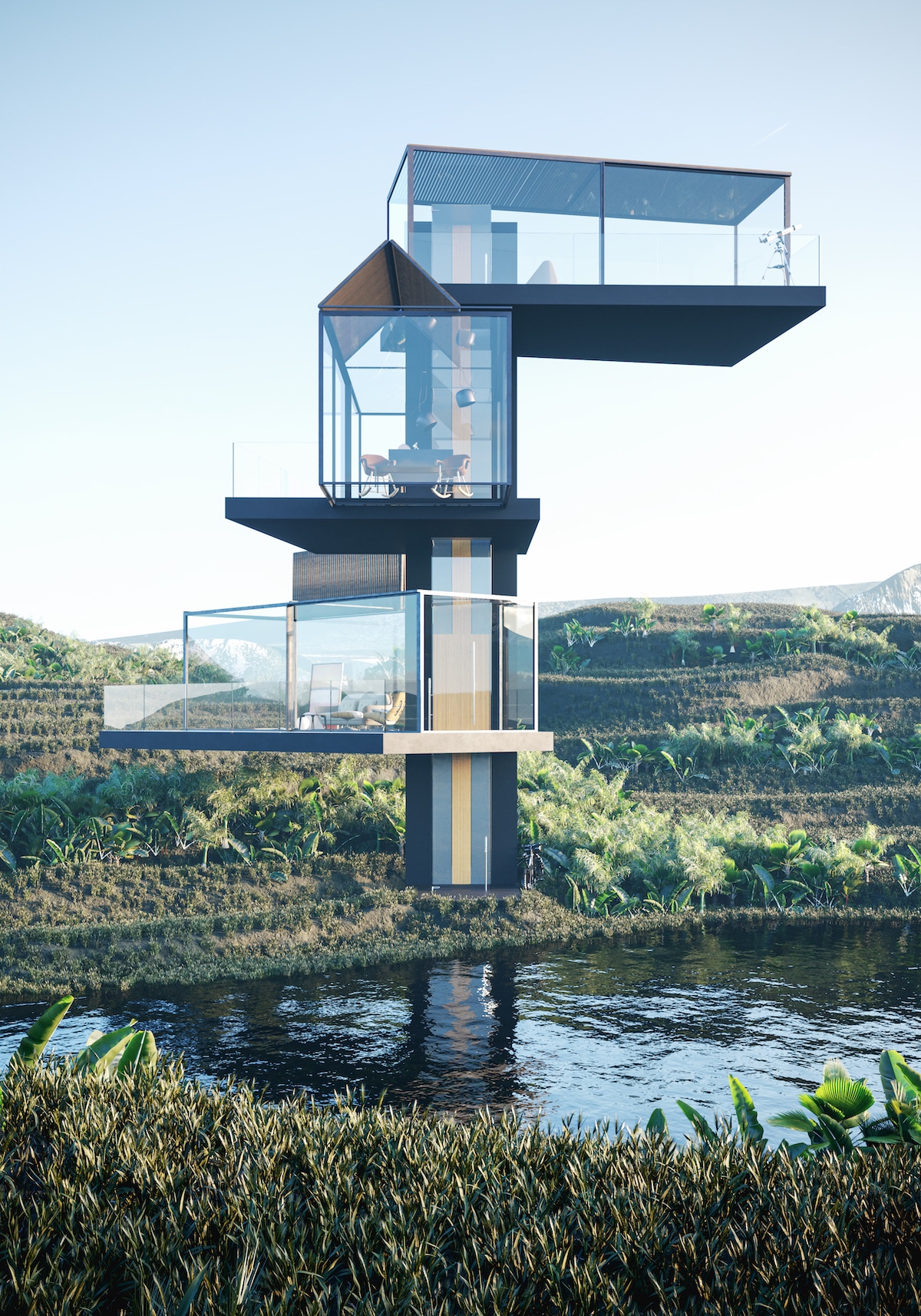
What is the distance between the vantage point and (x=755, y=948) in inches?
576

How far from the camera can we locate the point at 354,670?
14.8 m

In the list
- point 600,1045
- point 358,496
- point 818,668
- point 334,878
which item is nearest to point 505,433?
point 358,496

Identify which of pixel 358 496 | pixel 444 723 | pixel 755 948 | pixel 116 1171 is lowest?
pixel 755 948

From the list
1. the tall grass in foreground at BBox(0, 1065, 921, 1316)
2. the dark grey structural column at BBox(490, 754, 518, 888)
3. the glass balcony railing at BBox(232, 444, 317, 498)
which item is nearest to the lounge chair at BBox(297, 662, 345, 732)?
the glass balcony railing at BBox(232, 444, 317, 498)

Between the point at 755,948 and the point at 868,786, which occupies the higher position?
the point at 868,786

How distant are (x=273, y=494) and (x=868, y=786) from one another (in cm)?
1531

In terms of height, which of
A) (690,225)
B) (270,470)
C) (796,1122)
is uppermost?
(690,225)

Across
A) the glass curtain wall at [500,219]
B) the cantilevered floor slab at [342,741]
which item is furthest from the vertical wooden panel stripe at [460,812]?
the glass curtain wall at [500,219]

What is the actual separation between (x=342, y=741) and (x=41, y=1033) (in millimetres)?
7103

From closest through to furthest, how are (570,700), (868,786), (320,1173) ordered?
(320,1173)
(868,786)
(570,700)

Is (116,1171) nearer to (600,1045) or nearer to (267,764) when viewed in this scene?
(600,1045)

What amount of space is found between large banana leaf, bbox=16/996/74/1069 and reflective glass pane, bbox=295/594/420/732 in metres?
7.22

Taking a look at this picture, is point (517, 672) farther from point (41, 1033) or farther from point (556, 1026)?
point (41, 1033)

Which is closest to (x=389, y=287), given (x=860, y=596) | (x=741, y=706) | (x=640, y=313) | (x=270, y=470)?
(x=270, y=470)
